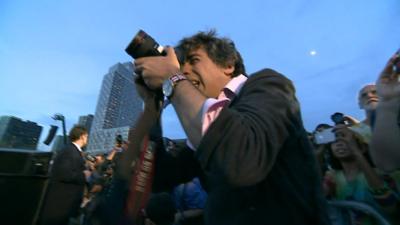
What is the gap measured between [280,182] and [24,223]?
8.66 ft

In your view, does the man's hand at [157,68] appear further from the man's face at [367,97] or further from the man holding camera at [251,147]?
the man's face at [367,97]

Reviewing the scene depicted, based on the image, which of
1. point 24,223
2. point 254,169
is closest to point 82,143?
point 24,223

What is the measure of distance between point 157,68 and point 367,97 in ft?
7.65

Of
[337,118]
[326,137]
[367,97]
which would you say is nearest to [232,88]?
[326,137]

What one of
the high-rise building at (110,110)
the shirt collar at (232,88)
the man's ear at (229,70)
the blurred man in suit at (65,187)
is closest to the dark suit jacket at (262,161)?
the shirt collar at (232,88)

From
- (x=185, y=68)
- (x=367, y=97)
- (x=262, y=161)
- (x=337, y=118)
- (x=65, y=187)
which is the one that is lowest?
(x=262, y=161)

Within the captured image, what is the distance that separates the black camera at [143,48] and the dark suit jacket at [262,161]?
0.43 meters

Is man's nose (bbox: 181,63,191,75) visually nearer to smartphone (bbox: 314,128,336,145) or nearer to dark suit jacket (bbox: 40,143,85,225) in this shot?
smartphone (bbox: 314,128,336,145)

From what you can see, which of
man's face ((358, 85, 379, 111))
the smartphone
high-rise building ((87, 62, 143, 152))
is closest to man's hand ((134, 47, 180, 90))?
the smartphone

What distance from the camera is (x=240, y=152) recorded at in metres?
0.76

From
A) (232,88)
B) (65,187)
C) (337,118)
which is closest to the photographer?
(232,88)

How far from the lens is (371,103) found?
2551mm

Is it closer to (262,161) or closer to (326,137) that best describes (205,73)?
(262,161)

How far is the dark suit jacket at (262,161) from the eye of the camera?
765mm
